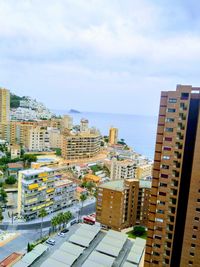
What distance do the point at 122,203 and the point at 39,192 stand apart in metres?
9.95

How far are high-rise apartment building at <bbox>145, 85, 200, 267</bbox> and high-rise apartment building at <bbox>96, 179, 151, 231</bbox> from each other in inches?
588

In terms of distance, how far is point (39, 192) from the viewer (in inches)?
1287

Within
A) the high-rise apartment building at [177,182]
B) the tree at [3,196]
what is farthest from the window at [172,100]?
the tree at [3,196]

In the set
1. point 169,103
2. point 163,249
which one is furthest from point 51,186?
point 169,103

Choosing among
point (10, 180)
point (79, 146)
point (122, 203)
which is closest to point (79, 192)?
point (10, 180)

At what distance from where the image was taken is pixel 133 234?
30203 mm

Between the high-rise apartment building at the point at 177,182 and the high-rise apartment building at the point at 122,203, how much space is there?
14.9 meters

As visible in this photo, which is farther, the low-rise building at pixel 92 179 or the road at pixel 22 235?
the low-rise building at pixel 92 179

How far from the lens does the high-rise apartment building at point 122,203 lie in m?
30.0

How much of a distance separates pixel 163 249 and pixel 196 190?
3.83 meters

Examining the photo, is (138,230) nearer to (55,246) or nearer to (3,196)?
(55,246)

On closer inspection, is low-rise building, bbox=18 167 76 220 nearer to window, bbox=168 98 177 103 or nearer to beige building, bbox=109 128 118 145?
window, bbox=168 98 177 103

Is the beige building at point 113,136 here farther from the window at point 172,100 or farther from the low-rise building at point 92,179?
the window at point 172,100

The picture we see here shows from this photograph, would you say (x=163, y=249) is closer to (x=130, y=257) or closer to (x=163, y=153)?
(x=163, y=153)
